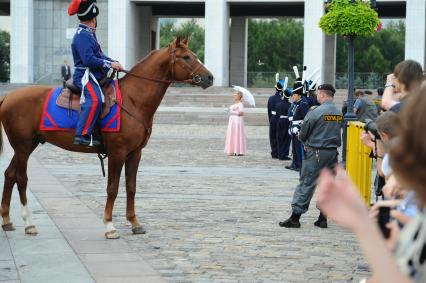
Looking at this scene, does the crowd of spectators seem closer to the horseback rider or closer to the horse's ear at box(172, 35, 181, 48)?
the horseback rider

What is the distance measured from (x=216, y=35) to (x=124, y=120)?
4455cm

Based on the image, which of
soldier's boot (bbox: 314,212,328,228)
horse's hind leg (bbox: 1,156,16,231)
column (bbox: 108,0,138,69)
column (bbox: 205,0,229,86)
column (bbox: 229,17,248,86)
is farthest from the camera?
column (bbox: 229,17,248,86)

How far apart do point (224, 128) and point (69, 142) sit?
27528mm

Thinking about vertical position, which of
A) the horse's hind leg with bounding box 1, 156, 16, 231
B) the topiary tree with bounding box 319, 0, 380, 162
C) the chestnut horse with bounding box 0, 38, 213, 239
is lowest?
the horse's hind leg with bounding box 1, 156, 16, 231

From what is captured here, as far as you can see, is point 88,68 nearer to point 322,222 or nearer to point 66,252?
point 66,252

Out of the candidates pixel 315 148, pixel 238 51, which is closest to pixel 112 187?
pixel 315 148

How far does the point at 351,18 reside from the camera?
17.4 meters

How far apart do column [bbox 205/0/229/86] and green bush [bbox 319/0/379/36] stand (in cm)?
3571

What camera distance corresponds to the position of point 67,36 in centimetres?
5528

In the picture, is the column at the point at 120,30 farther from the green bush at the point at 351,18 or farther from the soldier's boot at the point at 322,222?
the soldier's boot at the point at 322,222

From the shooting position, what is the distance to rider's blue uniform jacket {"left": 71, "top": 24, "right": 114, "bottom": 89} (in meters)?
9.62

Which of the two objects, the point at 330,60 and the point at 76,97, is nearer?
the point at 76,97

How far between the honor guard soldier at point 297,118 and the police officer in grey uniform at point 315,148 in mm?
6494

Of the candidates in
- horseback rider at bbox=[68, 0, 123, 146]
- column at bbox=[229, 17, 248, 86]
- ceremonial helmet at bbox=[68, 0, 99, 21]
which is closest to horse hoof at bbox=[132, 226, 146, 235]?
horseback rider at bbox=[68, 0, 123, 146]
